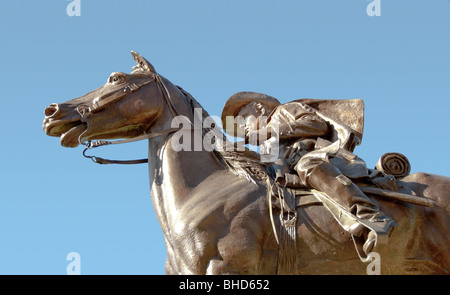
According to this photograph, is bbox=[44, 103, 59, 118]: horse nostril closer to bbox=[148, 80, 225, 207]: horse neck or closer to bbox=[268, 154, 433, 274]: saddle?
bbox=[148, 80, 225, 207]: horse neck

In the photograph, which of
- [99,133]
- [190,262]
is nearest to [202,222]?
[190,262]

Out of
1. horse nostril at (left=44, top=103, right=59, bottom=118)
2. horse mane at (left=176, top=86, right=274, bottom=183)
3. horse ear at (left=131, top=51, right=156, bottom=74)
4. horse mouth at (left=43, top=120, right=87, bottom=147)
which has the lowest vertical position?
horse mane at (left=176, top=86, right=274, bottom=183)

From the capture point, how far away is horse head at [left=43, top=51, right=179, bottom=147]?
9.61 metres

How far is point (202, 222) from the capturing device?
8.65m

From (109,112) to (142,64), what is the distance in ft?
2.77

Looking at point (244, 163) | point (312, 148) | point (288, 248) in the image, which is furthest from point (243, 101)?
point (288, 248)

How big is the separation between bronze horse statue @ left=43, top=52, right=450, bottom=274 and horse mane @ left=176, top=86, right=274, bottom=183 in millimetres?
13

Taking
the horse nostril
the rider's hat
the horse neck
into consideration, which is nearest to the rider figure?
→ the rider's hat

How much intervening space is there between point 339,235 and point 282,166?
1069 mm

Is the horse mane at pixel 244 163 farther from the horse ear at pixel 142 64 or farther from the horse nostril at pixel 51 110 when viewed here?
the horse nostril at pixel 51 110

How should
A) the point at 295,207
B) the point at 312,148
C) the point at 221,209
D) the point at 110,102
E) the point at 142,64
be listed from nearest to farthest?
the point at 221,209, the point at 295,207, the point at 110,102, the point at 312,148, the point at 142,64

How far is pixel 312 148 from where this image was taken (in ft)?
32.3

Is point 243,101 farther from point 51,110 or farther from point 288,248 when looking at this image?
point 288,248
